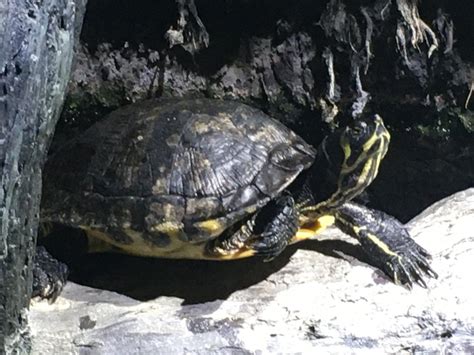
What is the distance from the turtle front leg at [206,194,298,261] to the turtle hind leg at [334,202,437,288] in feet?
0.75

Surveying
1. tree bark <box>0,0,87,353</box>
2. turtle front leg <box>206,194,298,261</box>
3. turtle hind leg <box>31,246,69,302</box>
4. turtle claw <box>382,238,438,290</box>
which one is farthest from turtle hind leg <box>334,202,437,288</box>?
tree bark <box>0,0,87,353</box>

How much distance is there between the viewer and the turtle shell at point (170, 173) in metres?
2.40

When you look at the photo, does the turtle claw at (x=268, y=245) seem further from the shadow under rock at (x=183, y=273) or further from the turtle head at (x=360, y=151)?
the turtle head at (x=360, y=151)

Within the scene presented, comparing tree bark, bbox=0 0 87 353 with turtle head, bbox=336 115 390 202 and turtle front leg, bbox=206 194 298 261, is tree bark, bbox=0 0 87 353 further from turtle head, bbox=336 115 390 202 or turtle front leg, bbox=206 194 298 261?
turtle head, bbox=336 115 390 202

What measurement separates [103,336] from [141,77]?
1136 mm

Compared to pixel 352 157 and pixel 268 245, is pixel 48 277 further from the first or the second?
pixel 352 157

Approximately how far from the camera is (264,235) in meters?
2.38

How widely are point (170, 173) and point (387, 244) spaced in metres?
0.73

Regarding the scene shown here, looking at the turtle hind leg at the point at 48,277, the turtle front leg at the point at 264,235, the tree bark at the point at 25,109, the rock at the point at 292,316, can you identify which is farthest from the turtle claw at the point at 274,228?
the tree bark at the point at 25,109

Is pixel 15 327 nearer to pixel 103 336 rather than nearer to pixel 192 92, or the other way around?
pixel 103 336

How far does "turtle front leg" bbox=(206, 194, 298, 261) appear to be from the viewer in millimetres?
2375

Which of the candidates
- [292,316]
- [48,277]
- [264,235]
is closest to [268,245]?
[264,235]

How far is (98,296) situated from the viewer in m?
2.41

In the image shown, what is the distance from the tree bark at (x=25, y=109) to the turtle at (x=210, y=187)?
555 millimetres
